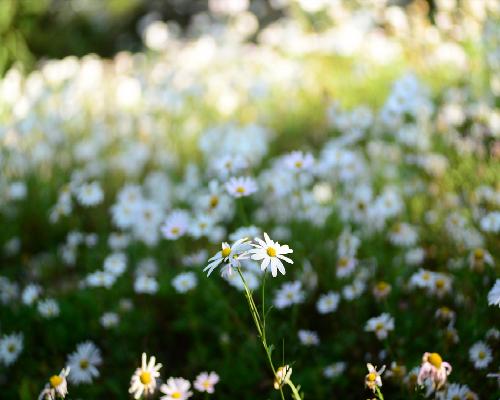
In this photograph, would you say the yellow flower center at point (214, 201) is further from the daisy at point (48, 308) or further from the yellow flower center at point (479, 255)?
the yellow flower center at point (479, 255)

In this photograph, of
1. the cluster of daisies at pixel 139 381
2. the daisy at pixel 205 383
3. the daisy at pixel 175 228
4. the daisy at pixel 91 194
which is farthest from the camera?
the daisy at pixel 91 194

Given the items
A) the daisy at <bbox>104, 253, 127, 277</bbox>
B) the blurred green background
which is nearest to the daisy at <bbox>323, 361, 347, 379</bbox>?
the daisy at <bbox>104, 253, 127, 277</bbox>

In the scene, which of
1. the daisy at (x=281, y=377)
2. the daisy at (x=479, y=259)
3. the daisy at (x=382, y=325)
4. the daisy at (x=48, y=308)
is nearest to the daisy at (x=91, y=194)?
the daisy at (x=48, y=308)

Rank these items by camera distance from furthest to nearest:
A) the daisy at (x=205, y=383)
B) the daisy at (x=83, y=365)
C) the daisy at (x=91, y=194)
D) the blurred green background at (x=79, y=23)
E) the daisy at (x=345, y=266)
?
the blurred green background at (x=79, y=23) < the daisy at (x=91, y=194) < the daisy at (x=345, y=266) < the daisy at (x=83, y=365) < the daisy at (x=205, y=383)

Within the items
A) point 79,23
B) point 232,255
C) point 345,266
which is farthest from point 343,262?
point 79,23

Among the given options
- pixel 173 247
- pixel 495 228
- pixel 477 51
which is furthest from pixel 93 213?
pixel 477 51

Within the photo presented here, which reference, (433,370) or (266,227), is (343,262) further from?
(433,370)

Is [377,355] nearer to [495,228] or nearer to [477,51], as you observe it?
[495,228]

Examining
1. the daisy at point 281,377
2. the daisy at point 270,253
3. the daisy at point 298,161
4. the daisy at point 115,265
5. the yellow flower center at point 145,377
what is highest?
the daisy at point 115,265
